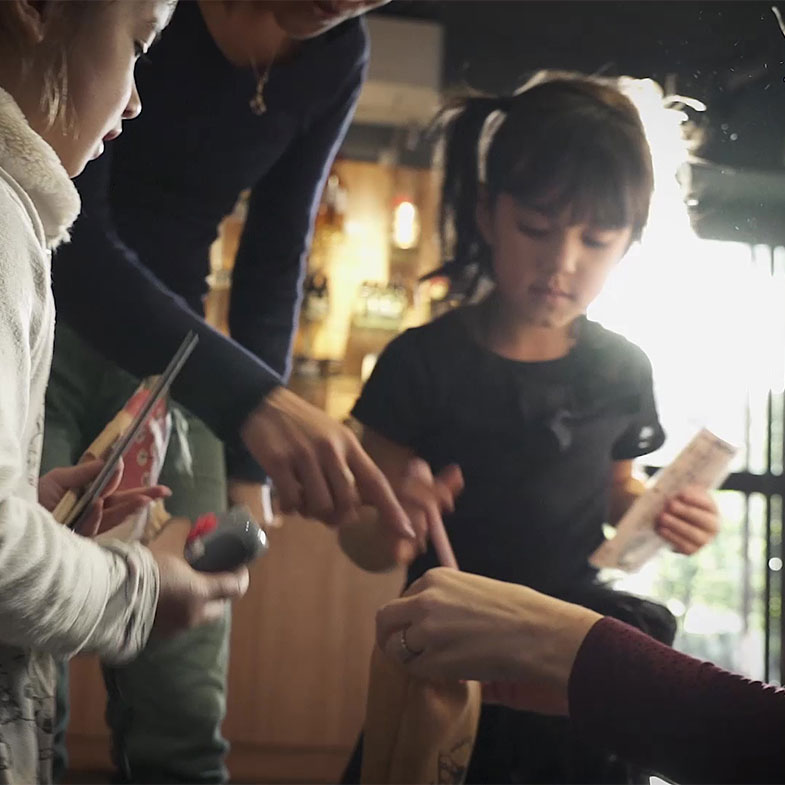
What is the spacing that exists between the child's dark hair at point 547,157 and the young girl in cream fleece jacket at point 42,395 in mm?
257

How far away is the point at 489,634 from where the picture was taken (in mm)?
648

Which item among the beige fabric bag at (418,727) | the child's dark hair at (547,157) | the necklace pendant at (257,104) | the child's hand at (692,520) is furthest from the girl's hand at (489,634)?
the necklace pendant at (257,104)

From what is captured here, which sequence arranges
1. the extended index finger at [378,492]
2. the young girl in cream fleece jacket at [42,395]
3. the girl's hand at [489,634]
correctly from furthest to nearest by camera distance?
the extended index finger at [378,492]
the girl's hand at [489,634]
the young girl in cream fleece jacket at [42,395]

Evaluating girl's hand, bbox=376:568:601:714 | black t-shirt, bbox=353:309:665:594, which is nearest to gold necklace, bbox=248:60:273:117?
black t-shirt, bbox=353:309:665:594

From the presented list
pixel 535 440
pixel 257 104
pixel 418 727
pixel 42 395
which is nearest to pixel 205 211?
pixel 257 104

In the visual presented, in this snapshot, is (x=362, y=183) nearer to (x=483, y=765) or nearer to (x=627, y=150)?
(x=627, y=150)

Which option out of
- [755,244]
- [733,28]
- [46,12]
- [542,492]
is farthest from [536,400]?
[46,12]

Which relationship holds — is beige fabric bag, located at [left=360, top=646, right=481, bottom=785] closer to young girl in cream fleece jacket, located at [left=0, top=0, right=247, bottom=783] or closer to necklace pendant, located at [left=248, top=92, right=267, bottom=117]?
young girl in cream fleece jacket, located at [left=0, top=0, right=247, bottom=783]

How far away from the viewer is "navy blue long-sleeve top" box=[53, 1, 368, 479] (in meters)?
0.76

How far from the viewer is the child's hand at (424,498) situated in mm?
736

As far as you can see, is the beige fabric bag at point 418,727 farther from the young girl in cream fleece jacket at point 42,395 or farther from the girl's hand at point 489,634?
the young girl in cream fleece jacket at point 42,395

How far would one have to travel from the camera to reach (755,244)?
67 centimetres

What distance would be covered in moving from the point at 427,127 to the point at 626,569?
0.39 meters

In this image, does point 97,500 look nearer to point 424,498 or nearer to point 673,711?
point 424,498
